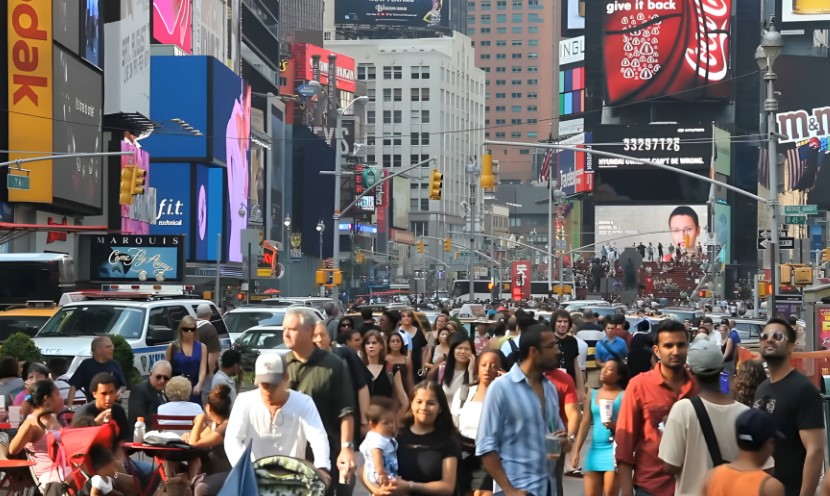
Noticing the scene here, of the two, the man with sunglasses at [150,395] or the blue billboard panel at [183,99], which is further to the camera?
the blue billboard panel at [183,99]

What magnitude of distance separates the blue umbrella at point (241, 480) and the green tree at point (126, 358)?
40.0 ft

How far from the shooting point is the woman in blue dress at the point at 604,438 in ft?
35.7

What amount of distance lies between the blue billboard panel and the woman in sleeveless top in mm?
74969

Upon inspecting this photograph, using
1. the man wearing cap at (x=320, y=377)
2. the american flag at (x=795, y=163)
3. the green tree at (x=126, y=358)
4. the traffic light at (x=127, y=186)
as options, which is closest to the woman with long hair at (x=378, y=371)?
the man wearing cap at (x=320, y=377)

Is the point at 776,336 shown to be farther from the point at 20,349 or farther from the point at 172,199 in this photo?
the point at 172,199

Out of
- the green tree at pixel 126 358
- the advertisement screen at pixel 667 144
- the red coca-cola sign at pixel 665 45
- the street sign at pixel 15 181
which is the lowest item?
the green tree at pixel 126 358

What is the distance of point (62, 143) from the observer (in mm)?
54125

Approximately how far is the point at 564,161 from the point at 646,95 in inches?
929

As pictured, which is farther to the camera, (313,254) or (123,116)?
(313,254)

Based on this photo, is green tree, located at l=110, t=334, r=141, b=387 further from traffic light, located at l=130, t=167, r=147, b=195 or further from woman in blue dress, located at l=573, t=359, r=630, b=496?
traffic light, located at l=130, t=167, r=147, b=195

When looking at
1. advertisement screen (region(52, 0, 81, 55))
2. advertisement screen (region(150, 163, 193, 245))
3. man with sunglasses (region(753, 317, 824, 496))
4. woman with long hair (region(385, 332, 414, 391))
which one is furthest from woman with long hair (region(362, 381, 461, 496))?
advertisement screen (region(150, 163, 193, 245))

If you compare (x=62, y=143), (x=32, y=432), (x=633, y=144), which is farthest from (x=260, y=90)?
(x=32, y=432)

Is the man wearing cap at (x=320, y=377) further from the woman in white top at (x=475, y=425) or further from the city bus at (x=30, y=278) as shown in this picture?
the city bus at (x=30, y=278)

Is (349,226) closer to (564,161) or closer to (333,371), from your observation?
(564,161)
